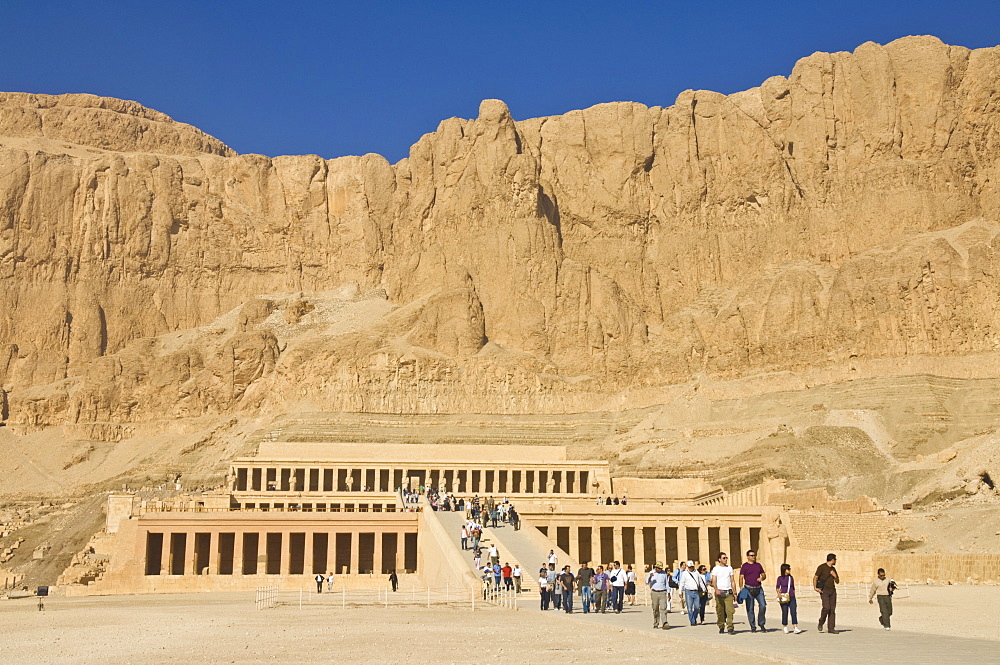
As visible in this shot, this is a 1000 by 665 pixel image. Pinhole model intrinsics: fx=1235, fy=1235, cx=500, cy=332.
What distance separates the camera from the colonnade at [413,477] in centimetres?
10609

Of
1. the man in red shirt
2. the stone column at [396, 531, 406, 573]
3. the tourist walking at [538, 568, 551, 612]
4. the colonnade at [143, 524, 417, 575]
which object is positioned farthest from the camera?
the stone column at [396, 531, 406, 573]

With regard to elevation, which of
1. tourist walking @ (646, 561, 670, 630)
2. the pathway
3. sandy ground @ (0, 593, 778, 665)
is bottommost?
sandy ground @ (0, 593, 778, 665)

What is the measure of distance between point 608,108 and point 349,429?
69.4 m

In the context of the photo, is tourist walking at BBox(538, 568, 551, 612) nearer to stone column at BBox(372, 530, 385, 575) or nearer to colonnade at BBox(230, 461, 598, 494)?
stone column at BBox(372, 530, 385, 575)

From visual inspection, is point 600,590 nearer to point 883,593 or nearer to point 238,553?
point 883,593

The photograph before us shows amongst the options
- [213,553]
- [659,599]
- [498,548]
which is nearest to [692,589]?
[659,599]

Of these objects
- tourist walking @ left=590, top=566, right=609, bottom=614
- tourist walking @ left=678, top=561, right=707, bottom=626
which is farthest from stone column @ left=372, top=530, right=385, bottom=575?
tourist walking @ left=678, top=561, right=707, bottom=626

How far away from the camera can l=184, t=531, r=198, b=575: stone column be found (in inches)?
2447

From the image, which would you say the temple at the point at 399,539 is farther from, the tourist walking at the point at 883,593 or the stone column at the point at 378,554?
the tourist walking at the point at 883,593

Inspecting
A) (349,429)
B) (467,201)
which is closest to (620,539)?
(349,429)

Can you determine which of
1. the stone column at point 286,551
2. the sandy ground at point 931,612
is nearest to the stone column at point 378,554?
the stone column at point 286,551

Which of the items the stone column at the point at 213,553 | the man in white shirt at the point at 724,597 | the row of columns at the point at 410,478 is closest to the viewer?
the man in white shirt at the point at 724,597

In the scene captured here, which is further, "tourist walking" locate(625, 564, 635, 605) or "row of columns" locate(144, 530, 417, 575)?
"row of columns" locate(144, 530, 417, 575)

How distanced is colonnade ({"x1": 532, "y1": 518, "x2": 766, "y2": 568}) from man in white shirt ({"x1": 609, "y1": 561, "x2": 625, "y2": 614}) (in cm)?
2711
